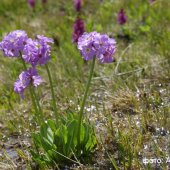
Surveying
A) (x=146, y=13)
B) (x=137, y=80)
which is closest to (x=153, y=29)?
(x=146, y=13)

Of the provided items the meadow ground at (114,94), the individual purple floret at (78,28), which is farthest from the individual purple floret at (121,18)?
the individual purple floret at (78,28)

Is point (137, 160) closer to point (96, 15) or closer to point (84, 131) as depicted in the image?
point (84, 131)

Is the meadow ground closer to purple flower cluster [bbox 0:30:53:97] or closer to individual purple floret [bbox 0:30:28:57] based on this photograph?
purple flower cluster [bbox 0:30:53:97]

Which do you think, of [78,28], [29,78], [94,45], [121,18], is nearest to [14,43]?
[29,78]

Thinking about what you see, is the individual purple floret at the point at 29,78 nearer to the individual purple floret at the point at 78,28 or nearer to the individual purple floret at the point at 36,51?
the individual purple floret at the point at 36,51

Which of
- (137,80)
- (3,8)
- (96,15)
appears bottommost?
(137,80)
